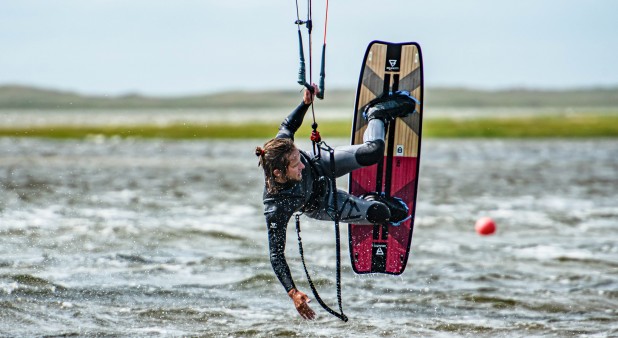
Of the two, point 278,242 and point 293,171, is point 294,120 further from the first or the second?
point 278,242

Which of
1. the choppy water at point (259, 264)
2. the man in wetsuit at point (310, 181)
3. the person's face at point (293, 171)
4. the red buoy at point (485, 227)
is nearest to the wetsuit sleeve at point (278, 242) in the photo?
the man in wetsuit at point (310, 181)

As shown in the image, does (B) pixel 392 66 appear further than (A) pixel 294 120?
Yes

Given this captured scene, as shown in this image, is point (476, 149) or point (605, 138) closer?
point (476, 149)

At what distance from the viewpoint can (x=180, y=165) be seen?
38.9 meters

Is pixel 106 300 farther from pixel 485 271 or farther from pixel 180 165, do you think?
pixel 180 165

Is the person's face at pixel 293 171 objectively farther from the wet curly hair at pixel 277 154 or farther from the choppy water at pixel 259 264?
the choppy water at pixel 259 264

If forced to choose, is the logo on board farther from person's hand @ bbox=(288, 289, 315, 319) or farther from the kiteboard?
person's hand @ bbox=(288, 289, 315, 319)

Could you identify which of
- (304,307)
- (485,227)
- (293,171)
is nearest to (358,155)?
(293,171)

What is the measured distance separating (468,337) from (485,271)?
430cm

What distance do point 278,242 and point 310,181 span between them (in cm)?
82

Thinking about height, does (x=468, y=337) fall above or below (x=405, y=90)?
below

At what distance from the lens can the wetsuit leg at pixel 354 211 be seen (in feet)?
32.6

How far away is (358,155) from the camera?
9.61 m

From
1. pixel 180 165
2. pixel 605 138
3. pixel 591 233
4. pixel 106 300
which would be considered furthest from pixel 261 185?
pixel 605 138
